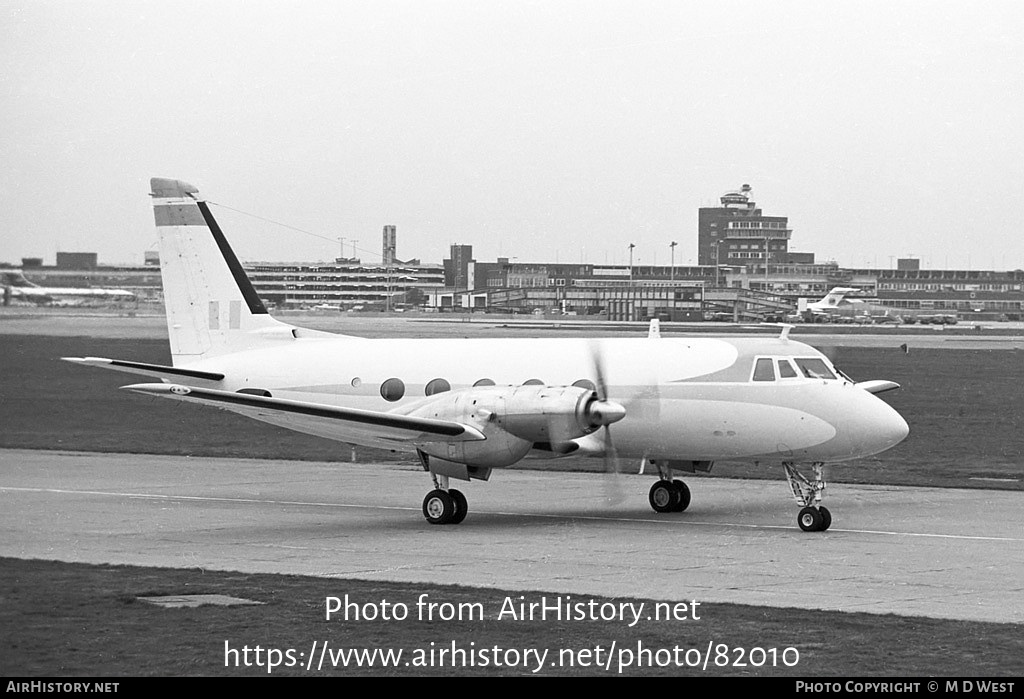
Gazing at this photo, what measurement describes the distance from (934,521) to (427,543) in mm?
8360

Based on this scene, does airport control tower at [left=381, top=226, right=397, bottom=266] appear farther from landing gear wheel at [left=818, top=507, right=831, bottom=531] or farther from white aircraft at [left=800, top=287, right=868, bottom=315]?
white aircraft at [left=800, top=287, right=868, bottom=315]

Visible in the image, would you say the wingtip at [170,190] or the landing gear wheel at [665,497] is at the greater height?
the wingtip at [170,190]

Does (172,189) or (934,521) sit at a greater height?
(172,189)

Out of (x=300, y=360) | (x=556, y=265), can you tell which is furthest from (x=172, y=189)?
(x=556, y=265)

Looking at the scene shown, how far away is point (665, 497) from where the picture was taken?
2341 centimetres

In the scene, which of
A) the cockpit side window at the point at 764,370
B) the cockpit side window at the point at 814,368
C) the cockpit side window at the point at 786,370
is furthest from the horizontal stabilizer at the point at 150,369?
the cockpit side window at the point at 814,368

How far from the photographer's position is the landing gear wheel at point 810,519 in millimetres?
20703

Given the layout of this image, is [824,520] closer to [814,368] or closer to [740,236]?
[814,368]

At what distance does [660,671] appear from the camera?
11.4 meters

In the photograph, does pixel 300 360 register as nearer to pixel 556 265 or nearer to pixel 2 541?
pixel 2 541

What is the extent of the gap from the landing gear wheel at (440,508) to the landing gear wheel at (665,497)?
384 centimetres

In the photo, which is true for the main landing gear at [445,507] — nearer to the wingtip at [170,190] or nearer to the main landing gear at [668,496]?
the main landing gear at [668,496]

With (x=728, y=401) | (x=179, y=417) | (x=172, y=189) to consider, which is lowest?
(x=179, y=417)

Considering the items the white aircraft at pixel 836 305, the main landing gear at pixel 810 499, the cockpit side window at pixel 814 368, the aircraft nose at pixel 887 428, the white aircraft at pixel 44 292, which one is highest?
the white aircraft at pixel 44 292
